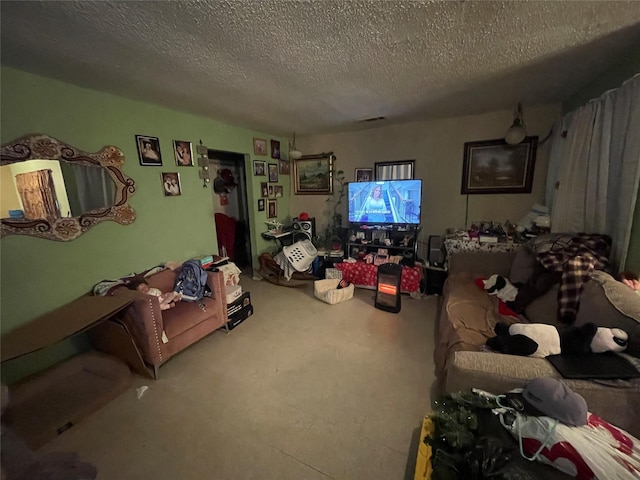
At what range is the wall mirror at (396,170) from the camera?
3459mm

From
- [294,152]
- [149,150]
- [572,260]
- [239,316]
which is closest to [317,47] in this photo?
[149,150]

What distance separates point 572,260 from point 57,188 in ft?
12.2

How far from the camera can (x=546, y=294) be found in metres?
1.79

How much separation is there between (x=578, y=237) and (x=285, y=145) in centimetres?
381

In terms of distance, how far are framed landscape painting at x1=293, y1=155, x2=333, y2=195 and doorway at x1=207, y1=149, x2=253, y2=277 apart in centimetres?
95

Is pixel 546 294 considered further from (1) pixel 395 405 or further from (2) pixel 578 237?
(1) pixel 395 405

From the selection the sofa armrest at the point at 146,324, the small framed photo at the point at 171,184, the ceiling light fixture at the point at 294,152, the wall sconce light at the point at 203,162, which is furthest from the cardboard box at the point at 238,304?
the ceiling light fixture at the point at 294,152

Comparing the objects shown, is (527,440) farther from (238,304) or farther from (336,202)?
(336,202)

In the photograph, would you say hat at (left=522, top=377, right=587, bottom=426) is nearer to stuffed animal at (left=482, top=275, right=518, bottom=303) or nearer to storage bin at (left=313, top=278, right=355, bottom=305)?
stuffed animal at (left=482, top=275, right=518, bottom=303)

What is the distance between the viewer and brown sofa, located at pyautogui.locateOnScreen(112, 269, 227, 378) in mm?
1745

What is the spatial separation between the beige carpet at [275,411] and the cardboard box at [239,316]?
97mm

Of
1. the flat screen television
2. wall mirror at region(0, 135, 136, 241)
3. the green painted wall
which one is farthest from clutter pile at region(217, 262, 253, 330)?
the flat screen television

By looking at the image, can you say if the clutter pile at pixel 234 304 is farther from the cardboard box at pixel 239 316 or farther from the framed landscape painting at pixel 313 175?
the framed landscape painting at pixel 313 175

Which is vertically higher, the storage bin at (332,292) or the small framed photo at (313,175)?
the small framed photo at (313,175)
